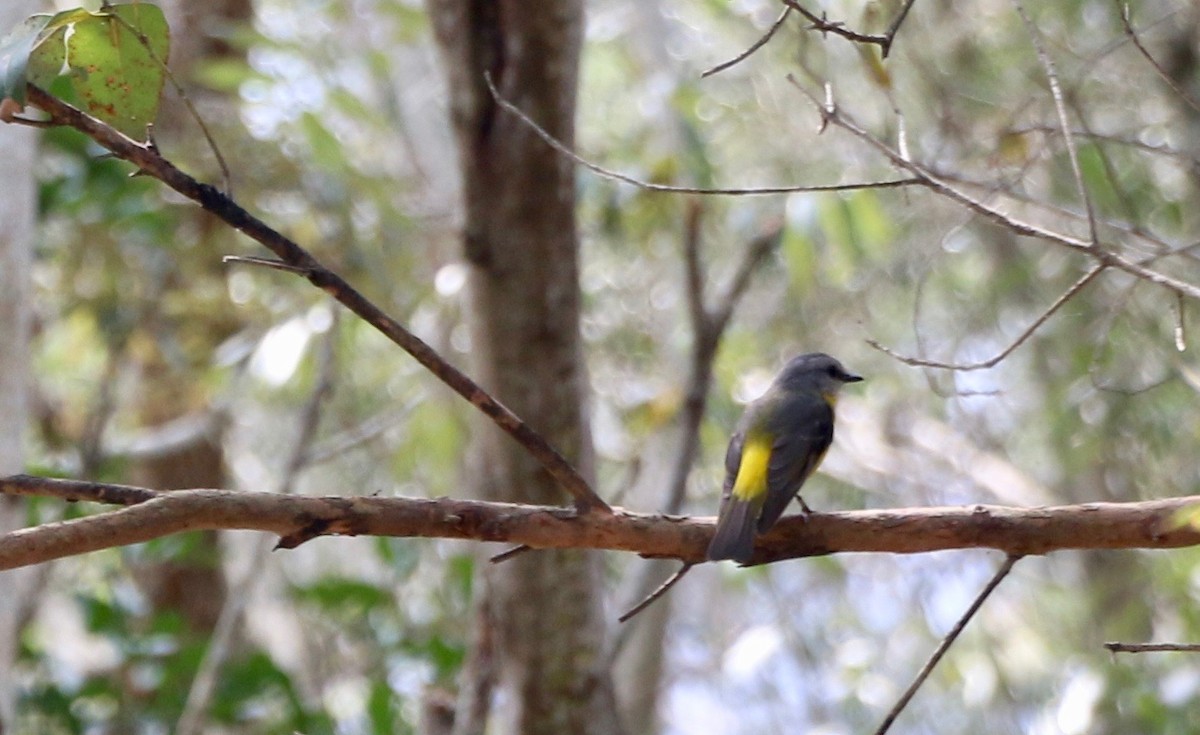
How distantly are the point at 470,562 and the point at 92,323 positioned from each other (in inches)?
112

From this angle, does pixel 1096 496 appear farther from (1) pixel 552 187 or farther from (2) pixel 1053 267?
(1) pixel 552 187

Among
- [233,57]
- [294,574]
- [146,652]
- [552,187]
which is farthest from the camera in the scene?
[294,574]

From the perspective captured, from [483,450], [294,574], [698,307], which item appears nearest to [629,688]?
[698,307]

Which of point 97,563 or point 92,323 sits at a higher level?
point 92,323

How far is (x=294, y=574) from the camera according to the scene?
11.5 metres

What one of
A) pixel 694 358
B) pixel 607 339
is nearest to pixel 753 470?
pixel 694 358

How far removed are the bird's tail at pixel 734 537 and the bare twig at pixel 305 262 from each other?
10.8 inches

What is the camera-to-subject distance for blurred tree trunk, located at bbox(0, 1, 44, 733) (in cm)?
377

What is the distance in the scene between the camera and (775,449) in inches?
159

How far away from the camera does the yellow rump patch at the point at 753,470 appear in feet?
11.4

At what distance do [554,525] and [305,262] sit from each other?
65 centimetres

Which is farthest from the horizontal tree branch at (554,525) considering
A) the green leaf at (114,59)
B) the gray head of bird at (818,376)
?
the gray head of bird at (818,376)

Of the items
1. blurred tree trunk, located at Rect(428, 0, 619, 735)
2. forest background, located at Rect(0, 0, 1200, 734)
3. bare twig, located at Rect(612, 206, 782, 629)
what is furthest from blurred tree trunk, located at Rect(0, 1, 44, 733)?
bare twig, located at Rect(612, 206, 782, 629)

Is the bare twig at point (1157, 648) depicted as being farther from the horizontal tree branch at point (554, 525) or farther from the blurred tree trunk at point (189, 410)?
the blurred tree trunk at point (189, 410)
